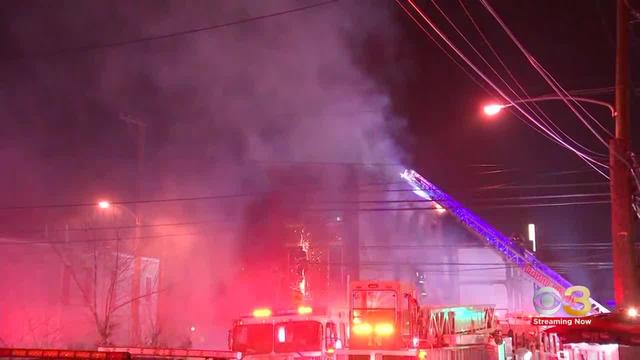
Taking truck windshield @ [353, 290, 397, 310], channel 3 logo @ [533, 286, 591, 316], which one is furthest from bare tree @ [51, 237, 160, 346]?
channel 3 logo @ [533, 286, 591, 316]

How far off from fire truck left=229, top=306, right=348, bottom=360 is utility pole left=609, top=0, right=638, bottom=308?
4313 mm

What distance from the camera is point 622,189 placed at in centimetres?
830

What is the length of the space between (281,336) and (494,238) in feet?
62.6

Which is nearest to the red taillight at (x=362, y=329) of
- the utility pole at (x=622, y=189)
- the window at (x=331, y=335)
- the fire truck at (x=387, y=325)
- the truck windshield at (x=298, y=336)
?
the fire truck at (x=387, y=325)

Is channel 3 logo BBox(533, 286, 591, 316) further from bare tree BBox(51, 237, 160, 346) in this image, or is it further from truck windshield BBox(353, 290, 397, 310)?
bare tree BBox(51, 237, 160, 346)

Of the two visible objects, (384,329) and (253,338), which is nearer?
(253,338)

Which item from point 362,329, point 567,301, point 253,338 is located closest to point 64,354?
point 253,338

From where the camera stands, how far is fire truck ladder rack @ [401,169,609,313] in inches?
996

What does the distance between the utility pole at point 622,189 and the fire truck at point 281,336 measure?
14.1 ft

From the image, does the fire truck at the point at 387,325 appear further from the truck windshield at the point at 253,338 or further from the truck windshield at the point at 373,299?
the truck windshield at the point at 253,338

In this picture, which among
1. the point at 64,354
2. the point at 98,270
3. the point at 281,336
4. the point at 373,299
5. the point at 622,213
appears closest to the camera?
the point at 64,354

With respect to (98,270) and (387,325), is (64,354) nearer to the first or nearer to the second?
(387,325)

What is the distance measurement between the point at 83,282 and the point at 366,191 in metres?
9.29

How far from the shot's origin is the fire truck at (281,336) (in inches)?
384
